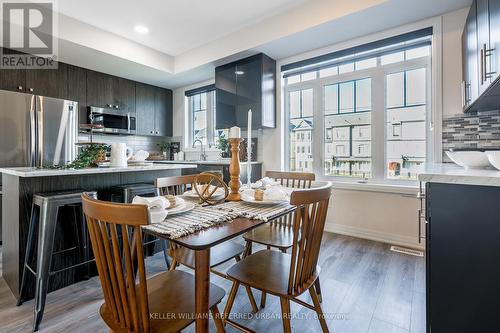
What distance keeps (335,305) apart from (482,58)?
1845mm

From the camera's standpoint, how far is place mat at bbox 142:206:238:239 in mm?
912

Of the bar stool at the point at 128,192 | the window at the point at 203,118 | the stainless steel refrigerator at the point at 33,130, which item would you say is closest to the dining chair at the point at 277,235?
the bar stool at the point at 128,192

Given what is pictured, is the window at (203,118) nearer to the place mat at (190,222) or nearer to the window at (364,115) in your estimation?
the window at (364,115)

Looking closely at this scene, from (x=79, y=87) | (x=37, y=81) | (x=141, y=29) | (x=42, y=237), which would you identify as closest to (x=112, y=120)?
(x=79, y=87)

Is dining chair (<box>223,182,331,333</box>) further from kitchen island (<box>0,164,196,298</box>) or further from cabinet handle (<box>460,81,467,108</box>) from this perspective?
cabinet handle (<box>460,81,467,108</box>)

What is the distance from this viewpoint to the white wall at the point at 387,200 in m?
2.40

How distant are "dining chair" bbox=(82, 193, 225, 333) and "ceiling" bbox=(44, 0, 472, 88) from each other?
Result: 2.70 m

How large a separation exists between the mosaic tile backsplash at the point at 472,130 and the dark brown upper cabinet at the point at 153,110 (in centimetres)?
445

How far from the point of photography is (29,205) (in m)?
1.70

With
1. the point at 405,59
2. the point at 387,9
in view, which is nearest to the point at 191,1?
the point at 387,9

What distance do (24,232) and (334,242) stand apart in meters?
2.78

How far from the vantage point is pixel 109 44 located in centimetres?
327

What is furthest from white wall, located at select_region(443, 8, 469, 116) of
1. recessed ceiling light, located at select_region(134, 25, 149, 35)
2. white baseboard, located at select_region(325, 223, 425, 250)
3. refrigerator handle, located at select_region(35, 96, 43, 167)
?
refrigerator handle, located at select_region(35, 96, 43, 167)

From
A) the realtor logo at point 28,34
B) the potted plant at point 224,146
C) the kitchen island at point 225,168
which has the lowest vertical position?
the kitchen island at point 225,168
